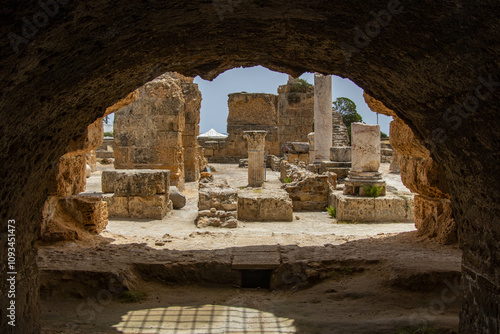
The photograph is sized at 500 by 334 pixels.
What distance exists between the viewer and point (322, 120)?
16422mm

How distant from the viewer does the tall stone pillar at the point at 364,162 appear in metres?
9.34

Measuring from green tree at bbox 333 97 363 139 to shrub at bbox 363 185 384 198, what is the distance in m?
23.8

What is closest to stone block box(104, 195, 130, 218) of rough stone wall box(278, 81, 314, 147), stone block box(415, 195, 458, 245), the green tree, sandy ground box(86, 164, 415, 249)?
sandy ground box(86, 164, 415, 249)

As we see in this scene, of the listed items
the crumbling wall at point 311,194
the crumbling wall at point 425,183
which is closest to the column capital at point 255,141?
the crumbling wall at point 311,194

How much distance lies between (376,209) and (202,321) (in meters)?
5.92

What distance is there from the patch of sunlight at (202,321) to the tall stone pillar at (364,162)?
19.7ft

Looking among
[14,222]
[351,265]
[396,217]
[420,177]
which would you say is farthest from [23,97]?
[396,217]

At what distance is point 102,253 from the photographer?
4.89 meters

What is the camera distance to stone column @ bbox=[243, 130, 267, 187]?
13.2m

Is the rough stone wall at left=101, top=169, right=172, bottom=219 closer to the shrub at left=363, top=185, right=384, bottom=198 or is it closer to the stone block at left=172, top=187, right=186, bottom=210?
the stone block at left=172, top=187, right=186, bottom=210

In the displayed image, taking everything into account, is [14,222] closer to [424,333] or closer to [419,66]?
[419,66]

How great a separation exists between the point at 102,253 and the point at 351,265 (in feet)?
9.38

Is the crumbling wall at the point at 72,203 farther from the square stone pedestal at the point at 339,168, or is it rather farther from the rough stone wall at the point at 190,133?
the square stone pedestal at the point at 339,168

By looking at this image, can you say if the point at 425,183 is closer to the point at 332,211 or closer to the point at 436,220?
the point at 436,220
